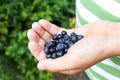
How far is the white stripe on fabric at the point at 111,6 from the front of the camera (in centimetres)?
89

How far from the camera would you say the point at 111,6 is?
2.94 feet

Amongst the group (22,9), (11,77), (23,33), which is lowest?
(11,77)

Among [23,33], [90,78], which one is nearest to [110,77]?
[90,78]

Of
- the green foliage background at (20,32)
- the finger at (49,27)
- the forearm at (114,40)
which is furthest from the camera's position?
the green foliage background at (20,32)

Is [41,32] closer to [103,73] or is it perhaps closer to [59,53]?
[59,53]

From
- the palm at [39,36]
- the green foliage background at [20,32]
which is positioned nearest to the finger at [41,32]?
the palm at [39,36]

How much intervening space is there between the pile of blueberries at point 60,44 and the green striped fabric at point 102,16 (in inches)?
2.7

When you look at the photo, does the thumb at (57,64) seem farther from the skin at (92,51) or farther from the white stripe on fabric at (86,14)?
the white stripe on fabric at (86,14)

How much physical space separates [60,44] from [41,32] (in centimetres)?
9

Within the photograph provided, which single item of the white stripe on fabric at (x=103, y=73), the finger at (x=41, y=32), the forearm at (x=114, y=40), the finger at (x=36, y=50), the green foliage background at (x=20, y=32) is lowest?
the green foliage background at (x=20, y=32)

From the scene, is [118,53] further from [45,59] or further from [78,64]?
[45,59]

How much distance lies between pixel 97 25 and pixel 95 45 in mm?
91

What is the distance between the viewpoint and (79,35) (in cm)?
98

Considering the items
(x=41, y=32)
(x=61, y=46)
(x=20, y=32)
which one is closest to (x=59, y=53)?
(x=61, y=46)
